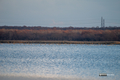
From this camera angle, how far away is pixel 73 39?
Answer: 6706cm

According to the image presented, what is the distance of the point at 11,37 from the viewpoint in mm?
69375

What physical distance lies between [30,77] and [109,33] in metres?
56.9

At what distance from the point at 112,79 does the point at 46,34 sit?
5821 cm

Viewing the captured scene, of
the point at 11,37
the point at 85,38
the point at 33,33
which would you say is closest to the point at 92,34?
the point at 85,38

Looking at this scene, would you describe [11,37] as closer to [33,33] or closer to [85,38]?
[33,33]

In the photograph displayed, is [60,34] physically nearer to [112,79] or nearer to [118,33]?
[118,33]

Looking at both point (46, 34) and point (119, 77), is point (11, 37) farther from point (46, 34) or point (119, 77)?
point (119, 77)

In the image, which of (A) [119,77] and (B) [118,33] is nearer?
(A) [119,77]

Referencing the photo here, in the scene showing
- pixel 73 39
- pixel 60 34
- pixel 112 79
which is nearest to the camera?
pixel 112 79

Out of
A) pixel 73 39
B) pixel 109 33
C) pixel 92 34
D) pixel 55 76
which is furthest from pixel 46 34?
pixel 55 76

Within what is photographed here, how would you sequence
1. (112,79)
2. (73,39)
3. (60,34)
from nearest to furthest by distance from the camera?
(112,79) → (73,39) → (60,34)

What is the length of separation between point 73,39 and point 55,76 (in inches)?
2017

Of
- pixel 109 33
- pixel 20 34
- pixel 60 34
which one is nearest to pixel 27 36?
pixel 20 34

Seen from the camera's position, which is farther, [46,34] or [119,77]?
[46,34]
